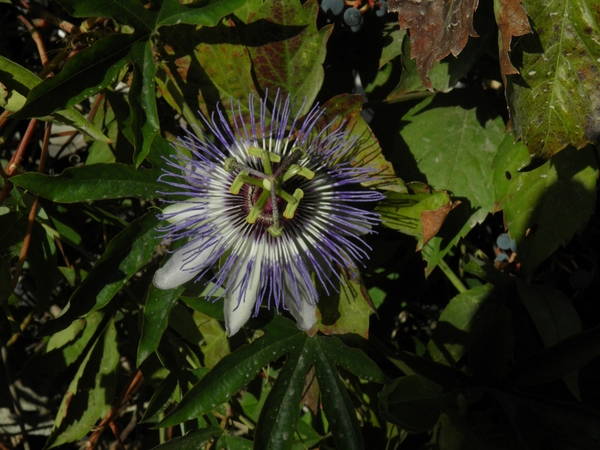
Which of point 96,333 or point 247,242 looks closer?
point 247,242

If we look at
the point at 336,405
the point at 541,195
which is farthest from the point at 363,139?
the point at 336,405

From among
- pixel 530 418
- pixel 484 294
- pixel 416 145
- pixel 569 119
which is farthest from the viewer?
pixel 484 294

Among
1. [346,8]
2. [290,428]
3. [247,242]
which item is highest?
[346,8]

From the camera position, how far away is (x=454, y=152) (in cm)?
156

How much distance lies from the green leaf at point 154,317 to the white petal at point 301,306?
0.73ft

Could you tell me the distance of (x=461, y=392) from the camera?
1.54 meters

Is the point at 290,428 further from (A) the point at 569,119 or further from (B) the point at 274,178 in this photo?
(A) the point at 569,119

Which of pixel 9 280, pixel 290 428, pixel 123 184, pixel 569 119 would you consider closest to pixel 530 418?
pixel 290 428

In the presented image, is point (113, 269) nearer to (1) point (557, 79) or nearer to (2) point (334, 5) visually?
(2) point (334, 5)

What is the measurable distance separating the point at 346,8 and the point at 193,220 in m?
0.66

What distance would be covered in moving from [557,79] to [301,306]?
675 millimetres

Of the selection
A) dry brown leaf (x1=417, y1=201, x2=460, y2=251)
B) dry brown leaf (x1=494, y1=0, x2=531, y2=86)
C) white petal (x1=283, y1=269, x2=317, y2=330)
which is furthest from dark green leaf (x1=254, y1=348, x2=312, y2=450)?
dry brown leaf (x1=494, y1=0, x2=531, y2=86)

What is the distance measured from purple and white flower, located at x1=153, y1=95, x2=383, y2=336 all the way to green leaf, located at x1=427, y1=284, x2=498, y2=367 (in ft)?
1.35

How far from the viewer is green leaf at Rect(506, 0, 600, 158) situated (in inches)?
49.0
